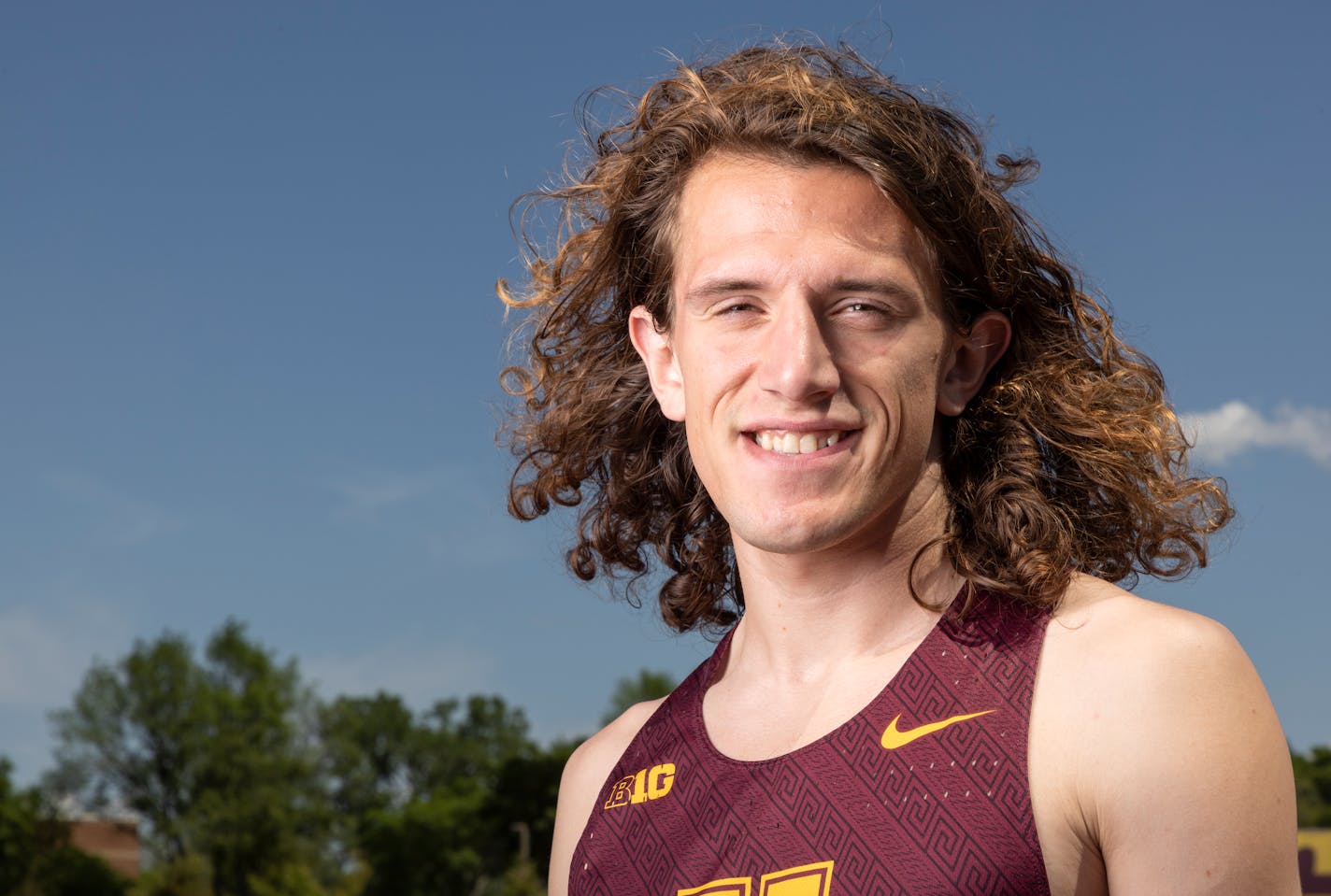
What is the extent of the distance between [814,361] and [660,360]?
858 mm

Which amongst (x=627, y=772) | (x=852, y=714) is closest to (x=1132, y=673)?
(x=852, y=714)

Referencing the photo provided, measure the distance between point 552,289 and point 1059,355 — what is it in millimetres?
1817

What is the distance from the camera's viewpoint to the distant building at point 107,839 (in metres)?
59.4

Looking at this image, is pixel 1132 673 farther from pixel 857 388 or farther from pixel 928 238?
pixel 928 238

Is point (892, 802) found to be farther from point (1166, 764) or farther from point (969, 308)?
point (969, 308)

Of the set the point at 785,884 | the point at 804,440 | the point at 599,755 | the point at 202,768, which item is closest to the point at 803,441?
the point at 804,440

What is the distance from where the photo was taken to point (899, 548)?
11.9 feet

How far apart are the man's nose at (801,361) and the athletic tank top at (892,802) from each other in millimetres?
671

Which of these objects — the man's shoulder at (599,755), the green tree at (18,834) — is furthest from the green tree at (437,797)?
the man's shoulder at (599,755)

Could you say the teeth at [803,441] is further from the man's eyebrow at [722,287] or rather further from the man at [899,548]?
the man's eyebrow at [722,287]

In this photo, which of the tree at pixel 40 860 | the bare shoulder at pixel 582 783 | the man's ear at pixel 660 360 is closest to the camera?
the man's ear at pixel 660 360

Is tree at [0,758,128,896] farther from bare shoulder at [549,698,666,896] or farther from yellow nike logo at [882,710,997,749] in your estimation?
yellow nike logo at [882,710,997,749]

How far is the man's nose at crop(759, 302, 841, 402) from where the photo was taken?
3.36m

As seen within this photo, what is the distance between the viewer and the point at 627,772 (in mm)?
4020
